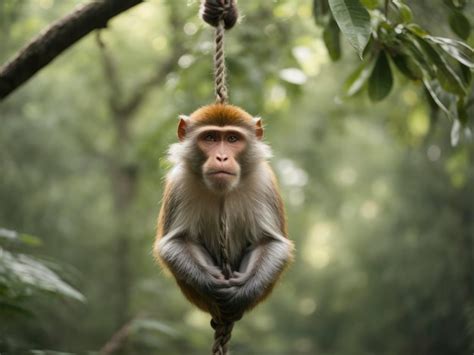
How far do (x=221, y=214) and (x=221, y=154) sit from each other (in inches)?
15.8

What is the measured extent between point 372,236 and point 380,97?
11.5 m

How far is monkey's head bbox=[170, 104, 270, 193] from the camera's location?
378 cm

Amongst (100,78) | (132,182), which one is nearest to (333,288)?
(132,182)

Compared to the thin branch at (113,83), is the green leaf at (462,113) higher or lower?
lower

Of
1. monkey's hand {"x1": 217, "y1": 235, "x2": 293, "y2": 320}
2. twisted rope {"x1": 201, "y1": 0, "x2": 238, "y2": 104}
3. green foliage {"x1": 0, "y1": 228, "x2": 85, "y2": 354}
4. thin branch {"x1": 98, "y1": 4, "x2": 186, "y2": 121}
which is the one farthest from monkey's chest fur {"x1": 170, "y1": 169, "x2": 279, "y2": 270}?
thin branch {"x1": 98, "y1": 4, "x2": 186, "y2": 121}

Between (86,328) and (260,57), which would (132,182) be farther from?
(260,57)

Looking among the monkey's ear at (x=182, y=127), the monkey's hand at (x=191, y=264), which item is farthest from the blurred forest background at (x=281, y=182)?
the monkey's hand at (x=191, y=264)

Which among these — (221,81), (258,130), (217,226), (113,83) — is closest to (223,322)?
(217,226)

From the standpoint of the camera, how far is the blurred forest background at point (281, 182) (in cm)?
929

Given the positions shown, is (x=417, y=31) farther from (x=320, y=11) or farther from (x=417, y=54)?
(x=320, y=11)

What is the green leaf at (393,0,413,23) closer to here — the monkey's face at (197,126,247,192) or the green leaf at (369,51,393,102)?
the green leaf at (369,51,393,102)

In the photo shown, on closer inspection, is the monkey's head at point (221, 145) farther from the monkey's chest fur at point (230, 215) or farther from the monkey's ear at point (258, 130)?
the monkey's chest fur at point (230, 215)

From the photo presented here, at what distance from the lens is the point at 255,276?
3855 mm

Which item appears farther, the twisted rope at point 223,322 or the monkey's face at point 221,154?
the monkey's face at point 221,154
